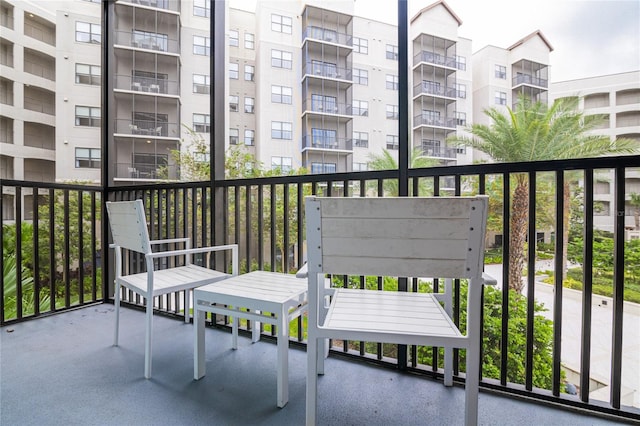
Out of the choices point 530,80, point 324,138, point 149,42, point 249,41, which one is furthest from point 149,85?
point 530,80

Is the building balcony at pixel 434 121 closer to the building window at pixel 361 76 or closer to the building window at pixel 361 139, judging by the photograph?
the building window at pixel 361 139

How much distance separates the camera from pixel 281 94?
17.2ft

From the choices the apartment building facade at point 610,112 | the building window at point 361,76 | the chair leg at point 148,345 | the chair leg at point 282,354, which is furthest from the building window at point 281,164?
the chair leg at point 282,354

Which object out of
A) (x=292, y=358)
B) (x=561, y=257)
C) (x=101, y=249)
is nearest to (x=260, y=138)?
(x=101, y=249)

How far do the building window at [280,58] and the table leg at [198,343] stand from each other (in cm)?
490

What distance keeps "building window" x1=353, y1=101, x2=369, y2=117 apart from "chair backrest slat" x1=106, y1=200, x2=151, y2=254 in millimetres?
3865

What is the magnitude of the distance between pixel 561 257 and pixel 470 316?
0.68 m

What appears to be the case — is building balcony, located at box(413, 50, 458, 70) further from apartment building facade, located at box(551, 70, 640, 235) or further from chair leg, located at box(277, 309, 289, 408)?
chair leg, located at box(277, 309, 289, 408)

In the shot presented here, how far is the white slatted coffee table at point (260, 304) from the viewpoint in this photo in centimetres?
125

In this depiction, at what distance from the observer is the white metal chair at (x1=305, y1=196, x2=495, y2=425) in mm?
896

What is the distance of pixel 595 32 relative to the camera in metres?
3.04

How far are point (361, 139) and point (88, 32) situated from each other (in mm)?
3568

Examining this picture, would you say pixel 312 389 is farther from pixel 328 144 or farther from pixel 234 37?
pixel 234 37

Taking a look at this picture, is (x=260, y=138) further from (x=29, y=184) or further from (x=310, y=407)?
(x=310, y=407)
